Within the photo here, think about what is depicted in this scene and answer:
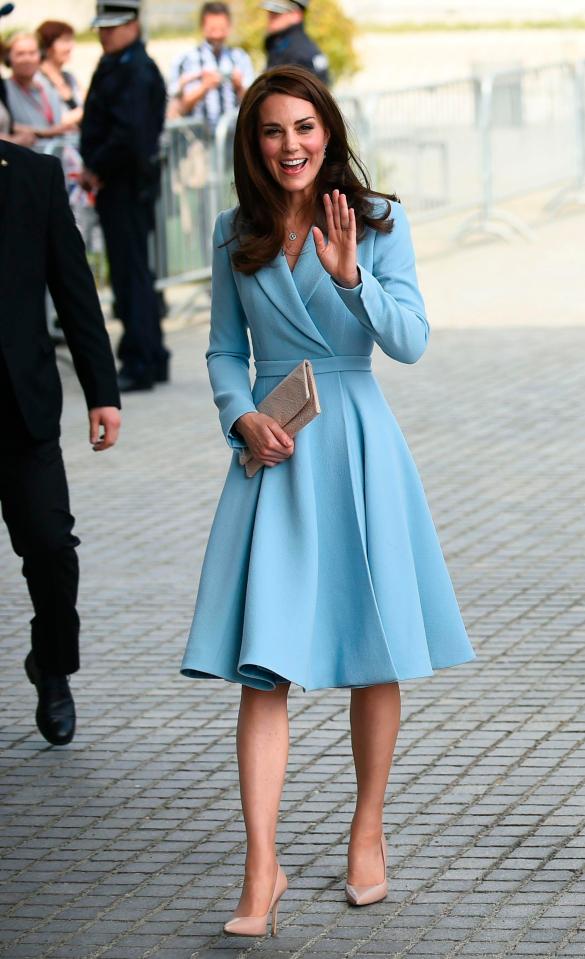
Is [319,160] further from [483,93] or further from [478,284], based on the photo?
[483,93]

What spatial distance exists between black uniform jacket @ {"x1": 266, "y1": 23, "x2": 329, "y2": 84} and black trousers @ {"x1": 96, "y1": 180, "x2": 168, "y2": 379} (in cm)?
252

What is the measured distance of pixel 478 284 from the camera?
14938 mm

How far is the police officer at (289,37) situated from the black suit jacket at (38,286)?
8.26 meters

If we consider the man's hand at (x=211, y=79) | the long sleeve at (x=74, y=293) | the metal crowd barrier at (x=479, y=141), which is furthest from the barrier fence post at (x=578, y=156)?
the long sleeve at (x=74, y=293)

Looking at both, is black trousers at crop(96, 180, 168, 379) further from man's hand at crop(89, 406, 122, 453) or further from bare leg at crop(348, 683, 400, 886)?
bare leg at crop(348, 683, 400, 886)

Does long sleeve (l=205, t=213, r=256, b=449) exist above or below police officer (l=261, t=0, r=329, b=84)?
below

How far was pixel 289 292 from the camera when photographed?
3.89 m

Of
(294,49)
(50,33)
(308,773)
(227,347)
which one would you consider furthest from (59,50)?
(227,347)

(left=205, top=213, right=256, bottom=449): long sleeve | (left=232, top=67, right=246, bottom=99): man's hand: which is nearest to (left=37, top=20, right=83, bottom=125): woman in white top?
(left=232, top=67, right=246, bottom=99): man's hand

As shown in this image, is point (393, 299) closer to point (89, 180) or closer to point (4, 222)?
point (4, 222)

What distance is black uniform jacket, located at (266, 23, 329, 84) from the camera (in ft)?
42.3

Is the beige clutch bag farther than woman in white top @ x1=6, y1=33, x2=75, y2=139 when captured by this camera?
No

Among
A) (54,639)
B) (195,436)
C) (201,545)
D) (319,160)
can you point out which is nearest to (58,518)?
(54,639)

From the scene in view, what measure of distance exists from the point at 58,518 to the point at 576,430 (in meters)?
4.87
